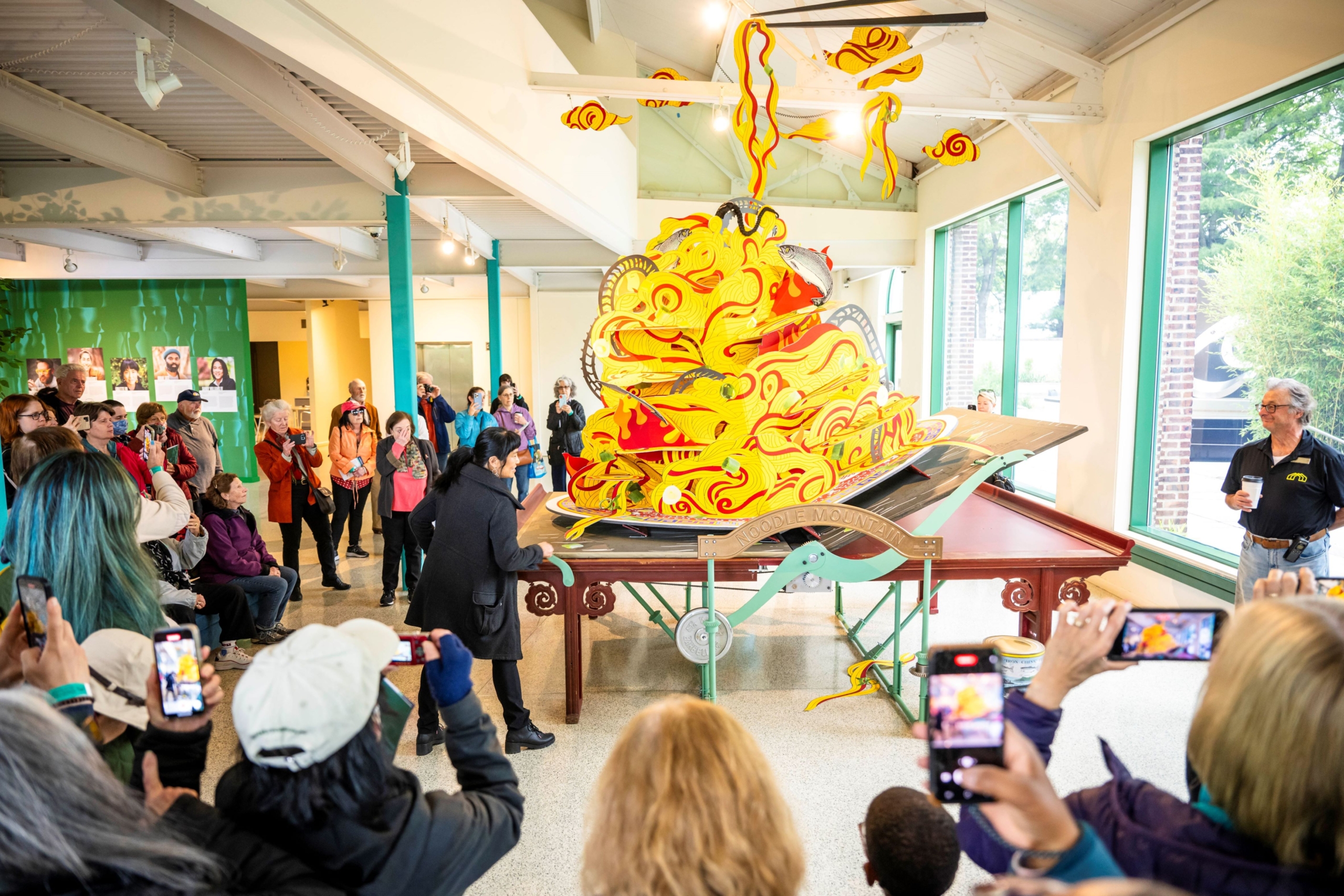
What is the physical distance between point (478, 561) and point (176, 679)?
5.84 ft

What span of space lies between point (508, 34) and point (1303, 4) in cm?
449

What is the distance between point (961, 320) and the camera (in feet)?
30.3

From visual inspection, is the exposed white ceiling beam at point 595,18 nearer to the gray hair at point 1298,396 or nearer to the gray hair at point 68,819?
the gray hair at point 1298,396

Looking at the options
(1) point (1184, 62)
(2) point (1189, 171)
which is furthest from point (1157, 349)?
(1) point (1184, 62)

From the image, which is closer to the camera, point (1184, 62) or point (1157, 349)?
point (1184, 62)

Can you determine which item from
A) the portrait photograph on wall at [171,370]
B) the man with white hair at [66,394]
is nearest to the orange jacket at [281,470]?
the man with white hair at [66,394]

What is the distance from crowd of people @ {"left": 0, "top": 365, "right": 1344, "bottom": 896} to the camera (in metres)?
0.95

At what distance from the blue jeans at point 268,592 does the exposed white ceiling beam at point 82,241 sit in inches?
228

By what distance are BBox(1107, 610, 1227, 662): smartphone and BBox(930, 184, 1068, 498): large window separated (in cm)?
557

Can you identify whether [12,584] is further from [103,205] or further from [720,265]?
[103,205]

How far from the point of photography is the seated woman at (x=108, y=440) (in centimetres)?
409

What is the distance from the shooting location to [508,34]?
5281 millimetres

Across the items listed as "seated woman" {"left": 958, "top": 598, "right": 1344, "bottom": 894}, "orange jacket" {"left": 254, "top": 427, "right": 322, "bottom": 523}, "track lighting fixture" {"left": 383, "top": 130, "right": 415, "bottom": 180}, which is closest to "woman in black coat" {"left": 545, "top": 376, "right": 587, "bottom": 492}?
"orange jacket" {"left": 254, "top": 427, "right": 322, "bottom": 523}

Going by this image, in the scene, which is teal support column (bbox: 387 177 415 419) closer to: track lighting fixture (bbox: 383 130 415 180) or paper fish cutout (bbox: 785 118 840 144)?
track lighting fixture (bbox: 383 130 415 180)
